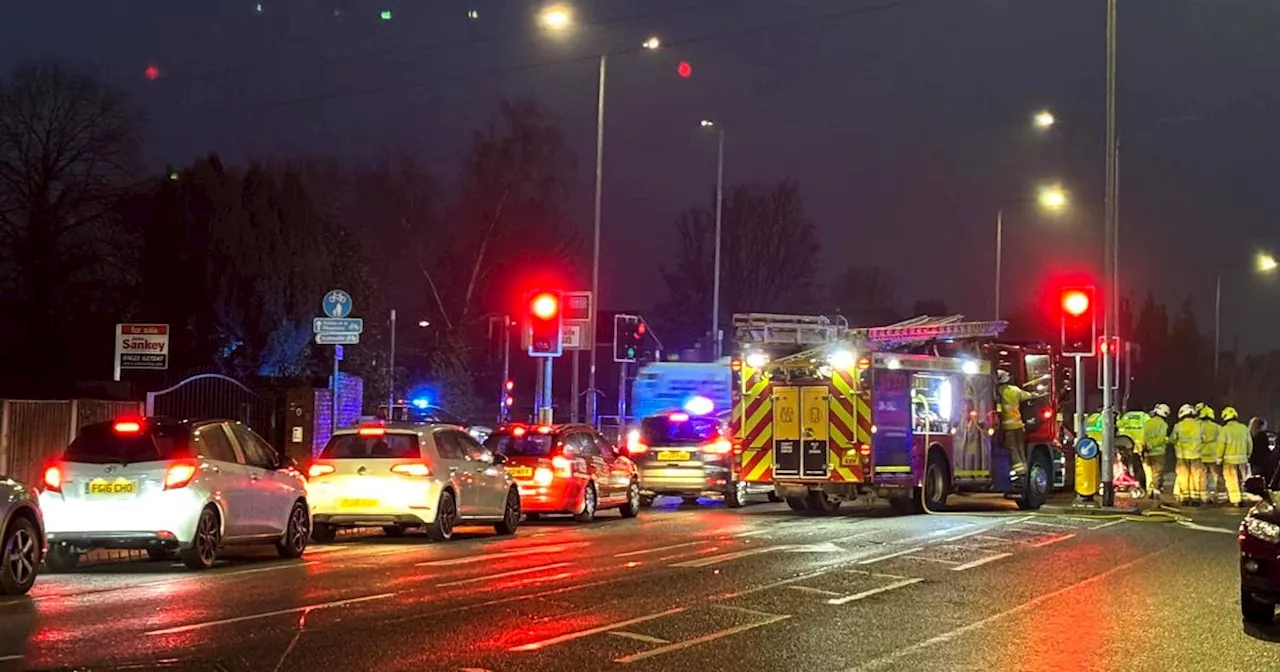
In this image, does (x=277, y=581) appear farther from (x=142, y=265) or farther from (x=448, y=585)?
(x=142, y=265)

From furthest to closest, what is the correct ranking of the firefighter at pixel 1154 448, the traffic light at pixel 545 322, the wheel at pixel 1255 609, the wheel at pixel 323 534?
the firefighter at pixel 1154 448
the traffic light at pixel 545 322
the wheel at pixel 323 534
the wheel at pixel 1255 609

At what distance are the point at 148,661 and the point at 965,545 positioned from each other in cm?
1043

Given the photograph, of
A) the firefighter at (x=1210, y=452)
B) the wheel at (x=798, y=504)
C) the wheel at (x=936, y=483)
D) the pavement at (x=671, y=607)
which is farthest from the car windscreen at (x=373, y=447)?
the firefighter at (x=1210, y=452)

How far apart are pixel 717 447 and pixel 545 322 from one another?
3757 millimetres

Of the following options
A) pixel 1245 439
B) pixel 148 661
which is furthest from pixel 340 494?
pixel 1245 439

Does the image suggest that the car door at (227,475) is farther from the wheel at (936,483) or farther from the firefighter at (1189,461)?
the firefighter at (1189,461)

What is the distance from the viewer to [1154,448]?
27047mm

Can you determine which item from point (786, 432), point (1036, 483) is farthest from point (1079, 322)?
point (786, 432)

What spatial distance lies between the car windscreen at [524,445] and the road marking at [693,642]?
1025 centimetres

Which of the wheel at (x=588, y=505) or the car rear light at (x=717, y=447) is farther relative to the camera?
the car rear light at (x=717, y=447)

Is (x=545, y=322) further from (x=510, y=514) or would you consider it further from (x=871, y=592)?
(x=871, y=592)

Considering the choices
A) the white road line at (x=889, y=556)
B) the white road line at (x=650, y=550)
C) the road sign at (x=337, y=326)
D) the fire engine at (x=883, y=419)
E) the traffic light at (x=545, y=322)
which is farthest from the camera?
the traffic light at (x=545, y=322)

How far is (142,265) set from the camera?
32812mm

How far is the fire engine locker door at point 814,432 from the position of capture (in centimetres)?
2103
